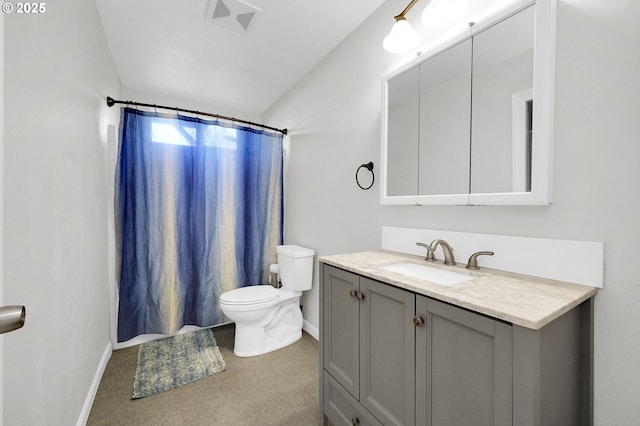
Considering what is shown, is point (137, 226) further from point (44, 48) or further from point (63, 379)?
point (44, 48)

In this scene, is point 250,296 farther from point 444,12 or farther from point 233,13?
point 444,12

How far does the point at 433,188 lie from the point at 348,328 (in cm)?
82

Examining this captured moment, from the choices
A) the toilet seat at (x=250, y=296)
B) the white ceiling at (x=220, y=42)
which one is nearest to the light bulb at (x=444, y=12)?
the white ceiling at (x=220, y=42)

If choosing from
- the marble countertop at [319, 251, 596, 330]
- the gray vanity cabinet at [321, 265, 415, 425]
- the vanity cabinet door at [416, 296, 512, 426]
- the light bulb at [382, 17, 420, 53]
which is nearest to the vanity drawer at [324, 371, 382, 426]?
the gray vanity cabinet at [321, 265, 415, 425]

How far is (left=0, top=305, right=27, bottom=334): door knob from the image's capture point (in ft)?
1.57

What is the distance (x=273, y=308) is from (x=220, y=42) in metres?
2.11

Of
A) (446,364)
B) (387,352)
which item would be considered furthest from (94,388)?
(446,364)

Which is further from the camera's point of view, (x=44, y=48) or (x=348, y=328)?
(x=348, y=328)

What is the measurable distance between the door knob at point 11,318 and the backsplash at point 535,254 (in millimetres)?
1460

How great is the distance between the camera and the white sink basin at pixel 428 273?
3.87 ft

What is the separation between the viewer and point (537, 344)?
0.68 m

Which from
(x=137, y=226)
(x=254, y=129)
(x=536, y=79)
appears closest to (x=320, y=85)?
(x=254, y=129)

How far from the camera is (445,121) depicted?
137cm

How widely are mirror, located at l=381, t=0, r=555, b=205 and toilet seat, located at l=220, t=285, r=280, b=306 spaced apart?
1224mm
